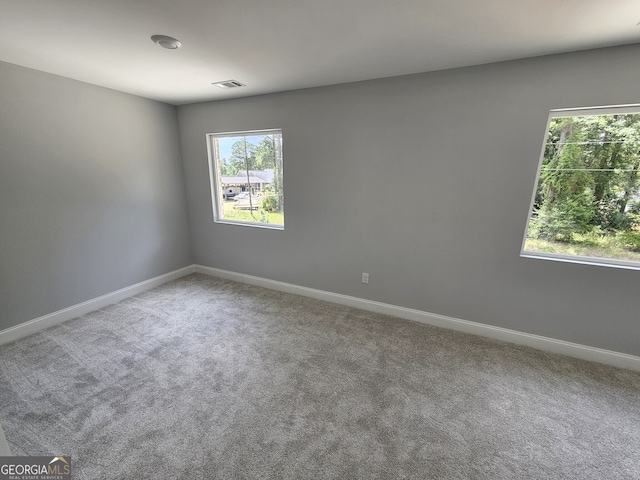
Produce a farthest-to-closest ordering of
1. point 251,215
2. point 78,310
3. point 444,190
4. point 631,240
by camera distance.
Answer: point 251,215 < point 78,310 < point 444,190 < point 631,240

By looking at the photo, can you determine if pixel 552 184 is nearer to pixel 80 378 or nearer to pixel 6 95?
pixel 80 378

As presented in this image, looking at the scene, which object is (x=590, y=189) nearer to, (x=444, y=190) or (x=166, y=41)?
(x=444, y=190)

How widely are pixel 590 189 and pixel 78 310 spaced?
4.95 meters

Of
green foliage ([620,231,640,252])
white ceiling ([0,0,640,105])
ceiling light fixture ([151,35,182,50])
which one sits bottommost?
→ green foliage ([620,231,640,252])

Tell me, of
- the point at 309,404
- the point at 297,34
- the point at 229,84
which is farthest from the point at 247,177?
the point at 309,404

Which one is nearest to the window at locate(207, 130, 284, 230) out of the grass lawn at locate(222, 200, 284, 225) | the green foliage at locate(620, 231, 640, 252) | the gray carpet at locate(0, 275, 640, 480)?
the grass lawn at locate(222, 200, 284, 225)

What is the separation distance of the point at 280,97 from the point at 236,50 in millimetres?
1102

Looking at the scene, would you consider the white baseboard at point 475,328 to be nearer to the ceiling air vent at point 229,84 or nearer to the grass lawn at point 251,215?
the grass lawn at point 251,215

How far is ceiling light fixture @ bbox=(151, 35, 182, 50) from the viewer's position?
1.72 m

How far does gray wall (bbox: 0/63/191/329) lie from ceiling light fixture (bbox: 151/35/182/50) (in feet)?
5.11

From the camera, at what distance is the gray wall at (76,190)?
2314 millimetres

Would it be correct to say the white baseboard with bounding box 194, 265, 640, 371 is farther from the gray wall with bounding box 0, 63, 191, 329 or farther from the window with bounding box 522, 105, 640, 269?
the gray wall with bounding box 0, 63, 191, 329

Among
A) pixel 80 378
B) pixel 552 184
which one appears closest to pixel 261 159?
pixel 80 378

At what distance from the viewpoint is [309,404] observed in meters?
1.75
